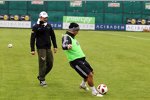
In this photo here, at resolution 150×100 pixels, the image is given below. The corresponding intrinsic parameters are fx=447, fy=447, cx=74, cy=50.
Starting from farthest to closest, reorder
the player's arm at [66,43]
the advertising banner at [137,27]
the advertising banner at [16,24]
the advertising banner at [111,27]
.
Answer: the advertising banner at [111,27]
the advertising banner at [16,24]
the advertising banner at [137,27]
the player's arm at [66,43]

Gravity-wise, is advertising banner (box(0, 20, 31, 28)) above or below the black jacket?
below

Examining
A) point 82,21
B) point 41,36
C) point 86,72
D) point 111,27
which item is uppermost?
point 41,36

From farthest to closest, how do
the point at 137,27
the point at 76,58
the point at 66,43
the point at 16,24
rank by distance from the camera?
the point at 16,24 < the point at 137,27 < the point at 76,58 < the point at 66,43

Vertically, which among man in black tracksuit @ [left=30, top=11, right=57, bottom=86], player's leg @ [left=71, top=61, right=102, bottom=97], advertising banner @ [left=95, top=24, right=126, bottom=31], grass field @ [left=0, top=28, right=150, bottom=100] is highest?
man in black tracksuit @ [left=30, top=11, right=57, bottom=86]

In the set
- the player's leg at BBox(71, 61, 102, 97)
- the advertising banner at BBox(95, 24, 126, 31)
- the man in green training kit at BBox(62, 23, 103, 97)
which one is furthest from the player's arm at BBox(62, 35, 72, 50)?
the advertising banner at BBox(95, 24, 126, 31)

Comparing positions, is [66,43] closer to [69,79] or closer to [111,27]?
[69,79]

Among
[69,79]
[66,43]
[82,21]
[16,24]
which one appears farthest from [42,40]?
[82,21]

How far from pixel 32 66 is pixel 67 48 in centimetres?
717

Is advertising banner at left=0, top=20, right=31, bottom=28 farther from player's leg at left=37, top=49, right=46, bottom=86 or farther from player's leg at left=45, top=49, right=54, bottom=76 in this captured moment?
player's leg at left=37, top=49, right=46, bottom=86

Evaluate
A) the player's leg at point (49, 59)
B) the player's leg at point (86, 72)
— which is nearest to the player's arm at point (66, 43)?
the player's leg at point (86, 72)

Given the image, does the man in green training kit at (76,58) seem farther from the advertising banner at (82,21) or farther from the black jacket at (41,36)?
the advertising banner at (82,21)

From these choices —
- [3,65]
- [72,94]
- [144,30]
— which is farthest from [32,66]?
[144,30]

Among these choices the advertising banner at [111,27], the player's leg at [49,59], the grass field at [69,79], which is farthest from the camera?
the advertising banner at [111,27]

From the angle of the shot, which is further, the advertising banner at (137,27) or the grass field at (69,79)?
the advertising banner at (137,27)
